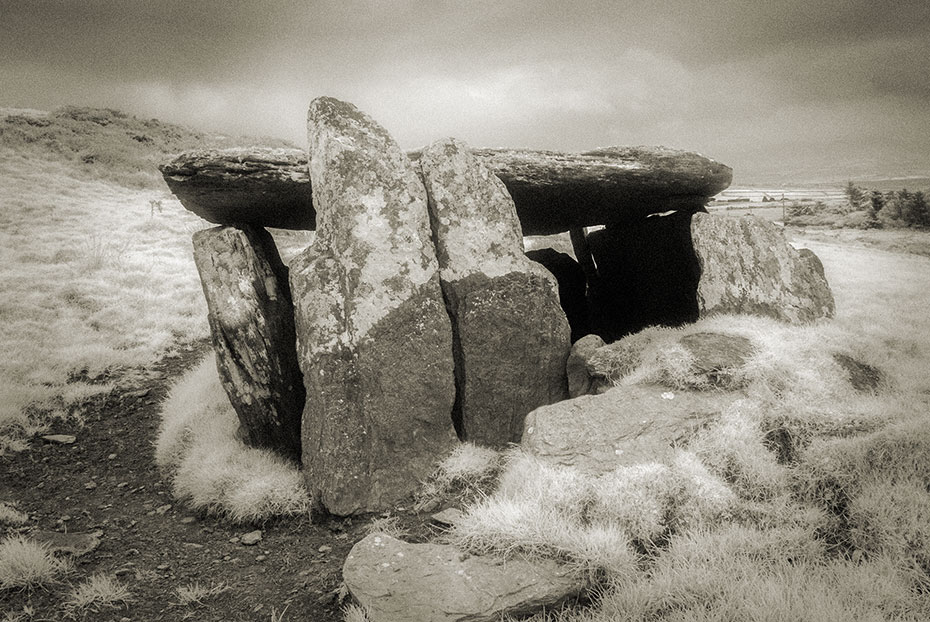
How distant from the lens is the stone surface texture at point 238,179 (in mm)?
8820

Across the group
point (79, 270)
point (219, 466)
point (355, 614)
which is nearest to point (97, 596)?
point (219, 466)

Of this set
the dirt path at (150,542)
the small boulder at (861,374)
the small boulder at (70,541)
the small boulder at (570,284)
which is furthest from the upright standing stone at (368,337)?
the small boulder at (570,284)

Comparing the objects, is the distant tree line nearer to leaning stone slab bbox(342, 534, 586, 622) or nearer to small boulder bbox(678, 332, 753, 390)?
small boulder bbox(678, 332, 753, 390)

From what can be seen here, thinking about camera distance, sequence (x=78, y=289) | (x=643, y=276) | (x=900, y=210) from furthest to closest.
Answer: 1. (x=900, y=210)
2. (x=78, y=289)
3. (x=643, y=276)

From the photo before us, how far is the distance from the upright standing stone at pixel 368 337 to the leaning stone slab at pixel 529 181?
1.20 metres

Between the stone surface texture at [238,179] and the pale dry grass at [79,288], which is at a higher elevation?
the stone surface texture at [238,179]

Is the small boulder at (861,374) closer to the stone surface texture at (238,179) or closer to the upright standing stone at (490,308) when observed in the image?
the upright standing stone at (490,308)

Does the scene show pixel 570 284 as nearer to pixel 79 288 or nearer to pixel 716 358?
pixel 716 358

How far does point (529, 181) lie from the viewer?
10000mm

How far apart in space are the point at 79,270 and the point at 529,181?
19.2 m

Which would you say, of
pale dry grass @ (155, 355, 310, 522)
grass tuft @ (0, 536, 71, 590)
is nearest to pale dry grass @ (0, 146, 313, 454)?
pale dry grass @ (155, 355, 310, 522)

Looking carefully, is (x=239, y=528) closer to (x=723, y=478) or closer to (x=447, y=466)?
(x=447, y=466)

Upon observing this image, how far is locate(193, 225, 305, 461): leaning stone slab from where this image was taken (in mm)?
8719

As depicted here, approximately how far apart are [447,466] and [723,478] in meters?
3.51
